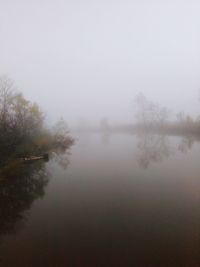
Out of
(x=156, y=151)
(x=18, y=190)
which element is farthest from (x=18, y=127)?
(x=156, y=151)

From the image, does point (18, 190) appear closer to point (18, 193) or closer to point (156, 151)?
point (18, 193)

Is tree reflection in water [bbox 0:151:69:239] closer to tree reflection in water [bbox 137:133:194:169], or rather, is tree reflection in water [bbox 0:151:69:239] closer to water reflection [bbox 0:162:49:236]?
water reflection [bbox 0:162:49:236]

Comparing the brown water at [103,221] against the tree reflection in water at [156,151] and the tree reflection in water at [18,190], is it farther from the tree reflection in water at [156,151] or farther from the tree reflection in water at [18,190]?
the tree reflection in water at [156,151]

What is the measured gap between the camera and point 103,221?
27.9 feet

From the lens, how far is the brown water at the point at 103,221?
20.6ft

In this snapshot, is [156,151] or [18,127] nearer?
[18,127]

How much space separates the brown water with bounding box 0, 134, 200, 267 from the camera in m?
6.28

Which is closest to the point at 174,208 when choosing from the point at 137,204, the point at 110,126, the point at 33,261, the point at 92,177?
the point at 137,204

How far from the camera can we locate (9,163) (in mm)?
16484

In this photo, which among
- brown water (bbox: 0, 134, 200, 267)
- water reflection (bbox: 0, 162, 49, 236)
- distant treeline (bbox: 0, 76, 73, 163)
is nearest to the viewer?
brown water (bbox: 0, 134, 200, 267)

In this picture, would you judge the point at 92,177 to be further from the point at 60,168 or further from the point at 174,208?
the point at 174,208

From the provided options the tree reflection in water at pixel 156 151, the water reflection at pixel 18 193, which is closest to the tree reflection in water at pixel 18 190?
the water reflection at pixel 18 193

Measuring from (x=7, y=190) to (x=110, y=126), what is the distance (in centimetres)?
8008

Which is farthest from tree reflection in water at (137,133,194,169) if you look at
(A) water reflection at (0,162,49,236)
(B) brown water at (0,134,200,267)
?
(A) water reflection at (0,162,49,236)
